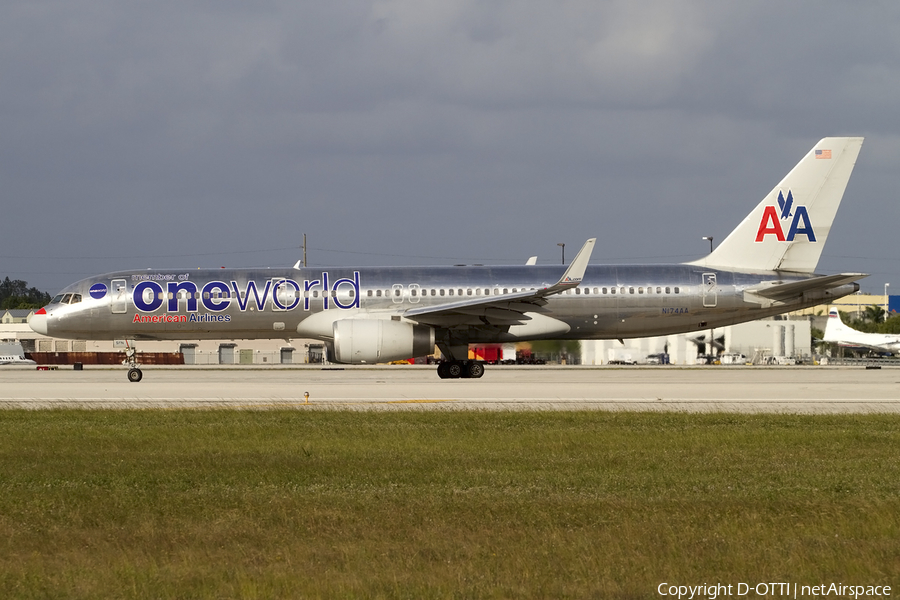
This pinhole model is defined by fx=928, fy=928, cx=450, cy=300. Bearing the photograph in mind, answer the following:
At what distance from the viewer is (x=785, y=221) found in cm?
3338

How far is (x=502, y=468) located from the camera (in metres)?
11.5

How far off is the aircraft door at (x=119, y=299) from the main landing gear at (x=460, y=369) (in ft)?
37.2

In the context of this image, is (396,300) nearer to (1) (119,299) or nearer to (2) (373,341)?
(2) (373,341)

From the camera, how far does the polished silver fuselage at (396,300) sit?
32.4 metres

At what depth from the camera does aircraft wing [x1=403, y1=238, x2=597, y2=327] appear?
29.3m

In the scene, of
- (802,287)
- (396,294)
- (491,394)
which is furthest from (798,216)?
(491,394)

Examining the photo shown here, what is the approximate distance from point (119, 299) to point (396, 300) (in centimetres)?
980

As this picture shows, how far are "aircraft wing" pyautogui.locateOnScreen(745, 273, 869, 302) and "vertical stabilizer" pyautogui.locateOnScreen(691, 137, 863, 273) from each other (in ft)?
4.17

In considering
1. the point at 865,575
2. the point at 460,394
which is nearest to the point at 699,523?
the point at 865,575

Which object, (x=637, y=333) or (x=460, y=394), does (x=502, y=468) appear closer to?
(x=460, y=394)

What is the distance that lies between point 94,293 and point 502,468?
25.5 meters

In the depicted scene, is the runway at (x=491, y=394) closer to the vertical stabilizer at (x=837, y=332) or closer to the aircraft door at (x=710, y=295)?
the aircraft door at (x=710, y=295)

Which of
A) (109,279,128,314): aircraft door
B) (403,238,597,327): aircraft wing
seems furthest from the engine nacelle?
(109,279,128,314): aircraft door

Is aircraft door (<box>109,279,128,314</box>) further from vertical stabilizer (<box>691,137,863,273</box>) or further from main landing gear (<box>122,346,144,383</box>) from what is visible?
vertical stabilizer (<box>691,137,863,273</box>)
